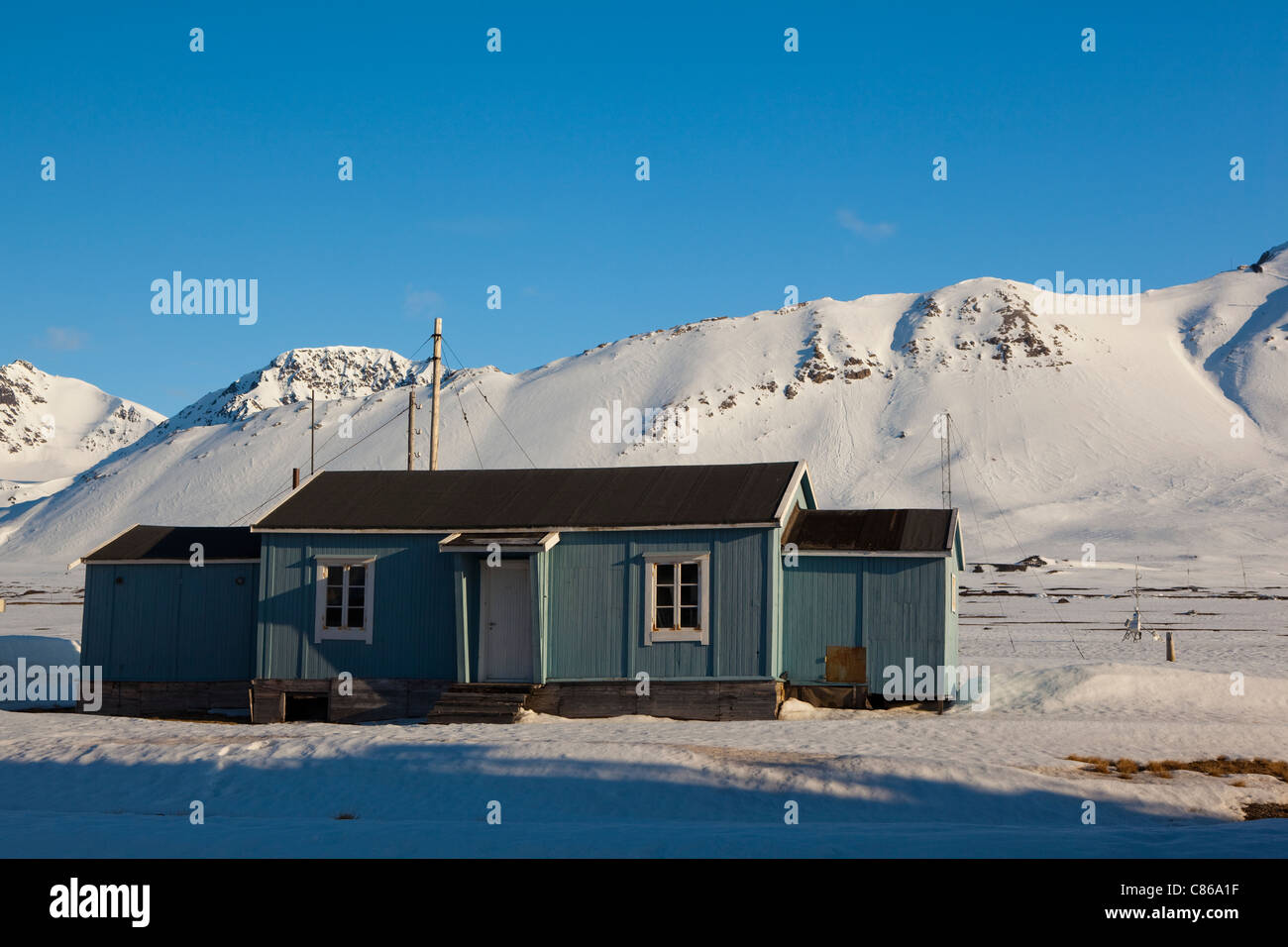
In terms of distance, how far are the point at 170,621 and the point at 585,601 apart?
902 centimetres

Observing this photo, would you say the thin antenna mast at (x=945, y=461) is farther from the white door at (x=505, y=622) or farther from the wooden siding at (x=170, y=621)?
the wooden siding at (x=170, y=621)

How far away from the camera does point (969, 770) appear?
46.3 feet

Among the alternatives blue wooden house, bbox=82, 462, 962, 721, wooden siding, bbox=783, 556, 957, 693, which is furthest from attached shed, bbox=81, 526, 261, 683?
wooden siding, bbox=783, 556, 957, 693

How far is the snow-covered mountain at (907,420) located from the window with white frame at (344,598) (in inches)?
3031

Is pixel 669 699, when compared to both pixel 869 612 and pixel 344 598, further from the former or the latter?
pixel 344 598

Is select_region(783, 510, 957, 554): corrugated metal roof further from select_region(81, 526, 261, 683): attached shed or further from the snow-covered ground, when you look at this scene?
select_region(81, 526, 261, 683): attached shed

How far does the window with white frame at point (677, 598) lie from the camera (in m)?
20.9

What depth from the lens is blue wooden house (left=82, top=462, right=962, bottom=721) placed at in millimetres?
20828

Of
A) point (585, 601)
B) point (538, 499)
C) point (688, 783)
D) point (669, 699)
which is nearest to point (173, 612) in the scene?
point (538, 499)

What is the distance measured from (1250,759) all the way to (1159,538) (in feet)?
271

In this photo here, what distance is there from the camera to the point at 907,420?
420ft

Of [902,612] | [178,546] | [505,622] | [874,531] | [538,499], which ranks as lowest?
[505,622]
